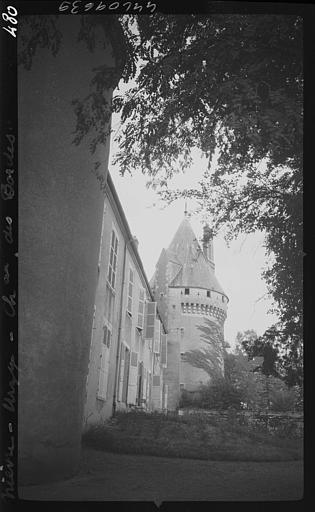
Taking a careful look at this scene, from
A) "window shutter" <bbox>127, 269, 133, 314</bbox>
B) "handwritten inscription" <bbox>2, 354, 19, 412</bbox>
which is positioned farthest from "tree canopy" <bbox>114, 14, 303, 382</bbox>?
"handwritten inscription" <bbox>2, 354, 19, 412</bbox>

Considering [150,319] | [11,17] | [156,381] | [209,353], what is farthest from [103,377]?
[11,17]

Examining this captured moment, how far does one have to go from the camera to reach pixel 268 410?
3.80 m

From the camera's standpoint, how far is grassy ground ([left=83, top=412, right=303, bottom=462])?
11.4 ft

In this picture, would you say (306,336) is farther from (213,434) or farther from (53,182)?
(53,182)

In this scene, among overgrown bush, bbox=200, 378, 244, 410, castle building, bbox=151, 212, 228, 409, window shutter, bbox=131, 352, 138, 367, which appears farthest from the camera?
window shutter, bbox=131, 352, 138, 367

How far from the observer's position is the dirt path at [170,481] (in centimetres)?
298

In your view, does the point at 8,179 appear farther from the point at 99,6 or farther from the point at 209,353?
the point at 209,353

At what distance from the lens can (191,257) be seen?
14.4 feet

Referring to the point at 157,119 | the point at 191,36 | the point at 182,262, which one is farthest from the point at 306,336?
the point at 191,36

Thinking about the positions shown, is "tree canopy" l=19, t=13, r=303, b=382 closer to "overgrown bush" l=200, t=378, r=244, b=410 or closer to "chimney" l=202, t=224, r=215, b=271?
"chimney" l=202, t=224, r=215, b=271

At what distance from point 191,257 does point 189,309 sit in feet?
1.89

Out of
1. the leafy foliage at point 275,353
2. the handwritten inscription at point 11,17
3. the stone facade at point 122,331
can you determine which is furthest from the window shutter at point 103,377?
the handwritten inscription at point 11,17

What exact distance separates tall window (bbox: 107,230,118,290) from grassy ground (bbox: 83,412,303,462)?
1425 millimetres

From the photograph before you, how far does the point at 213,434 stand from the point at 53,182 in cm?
262
